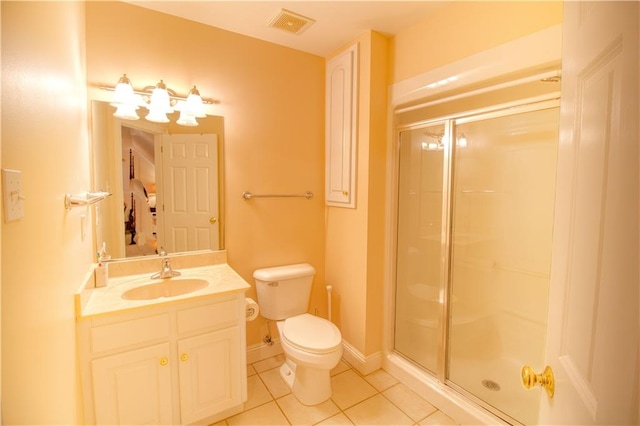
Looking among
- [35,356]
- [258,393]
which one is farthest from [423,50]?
[258,393]

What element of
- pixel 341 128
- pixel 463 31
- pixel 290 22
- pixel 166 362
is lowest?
pixel 166 362

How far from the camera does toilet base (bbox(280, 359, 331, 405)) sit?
1.90m

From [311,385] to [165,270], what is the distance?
116 cm

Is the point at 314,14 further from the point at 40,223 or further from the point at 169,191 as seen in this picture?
the point at 40,223

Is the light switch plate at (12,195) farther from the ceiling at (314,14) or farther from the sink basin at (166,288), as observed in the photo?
the ceiling at (314,14)

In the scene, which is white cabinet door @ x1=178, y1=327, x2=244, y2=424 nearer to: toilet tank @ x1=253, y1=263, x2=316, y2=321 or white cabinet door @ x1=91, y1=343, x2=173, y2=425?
white cabinet door @ x1=91, y1=343, x2=173, y2=425

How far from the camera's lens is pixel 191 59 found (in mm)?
1979

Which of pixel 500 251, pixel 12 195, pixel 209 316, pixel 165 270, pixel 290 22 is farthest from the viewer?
pixel 500 251

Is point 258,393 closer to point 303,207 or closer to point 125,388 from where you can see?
point 125,388

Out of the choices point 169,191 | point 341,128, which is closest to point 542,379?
point 341,128

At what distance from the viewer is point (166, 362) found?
60.8 inches

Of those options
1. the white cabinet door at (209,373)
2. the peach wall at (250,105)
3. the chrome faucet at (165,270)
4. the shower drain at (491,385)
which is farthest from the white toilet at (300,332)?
the shower drain at (491,385)

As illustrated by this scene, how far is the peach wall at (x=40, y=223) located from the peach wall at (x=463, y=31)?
182 centimetres

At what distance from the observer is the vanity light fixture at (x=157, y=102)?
1710 mm
